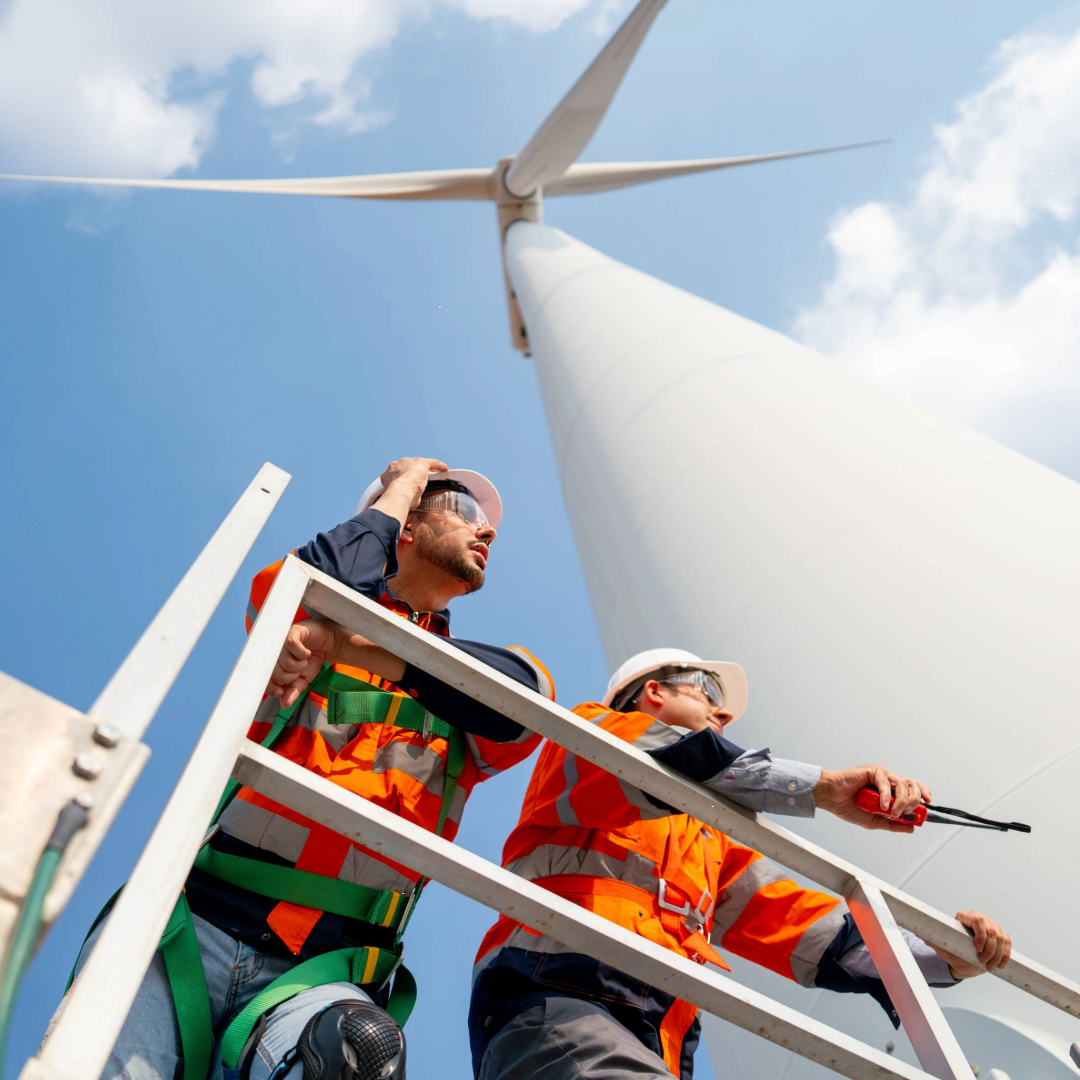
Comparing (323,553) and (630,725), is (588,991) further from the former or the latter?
(323,553)

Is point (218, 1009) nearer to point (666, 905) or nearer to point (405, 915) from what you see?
point (405, 915)

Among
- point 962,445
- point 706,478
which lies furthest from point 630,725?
point 962,445

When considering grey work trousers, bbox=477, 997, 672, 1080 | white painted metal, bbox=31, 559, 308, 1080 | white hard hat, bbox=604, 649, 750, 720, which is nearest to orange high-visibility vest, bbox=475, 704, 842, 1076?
grey work trousers, bbox=477, 997, 672, 1080

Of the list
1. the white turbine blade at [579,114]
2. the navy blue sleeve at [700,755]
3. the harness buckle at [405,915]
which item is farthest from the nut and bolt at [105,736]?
the white turbine blade at [579,114]

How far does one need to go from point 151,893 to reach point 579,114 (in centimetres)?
1269

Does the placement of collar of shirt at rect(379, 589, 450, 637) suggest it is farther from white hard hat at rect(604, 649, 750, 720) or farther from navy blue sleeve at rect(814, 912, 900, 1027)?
navy blue sleeve at rect(814, 912, 900, 1027)

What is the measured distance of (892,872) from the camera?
10.8 ft

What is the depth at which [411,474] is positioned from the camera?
392cm

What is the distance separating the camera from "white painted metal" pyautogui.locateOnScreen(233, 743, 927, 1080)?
1.95 metres

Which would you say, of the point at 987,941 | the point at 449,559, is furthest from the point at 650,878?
the point at 449,559

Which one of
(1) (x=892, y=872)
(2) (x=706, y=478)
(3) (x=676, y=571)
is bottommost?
(1) (x=892, y=872)

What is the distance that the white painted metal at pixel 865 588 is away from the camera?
3.15 m

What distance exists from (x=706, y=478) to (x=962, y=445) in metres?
1.32

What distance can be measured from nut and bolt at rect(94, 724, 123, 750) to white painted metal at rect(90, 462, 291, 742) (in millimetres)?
84
